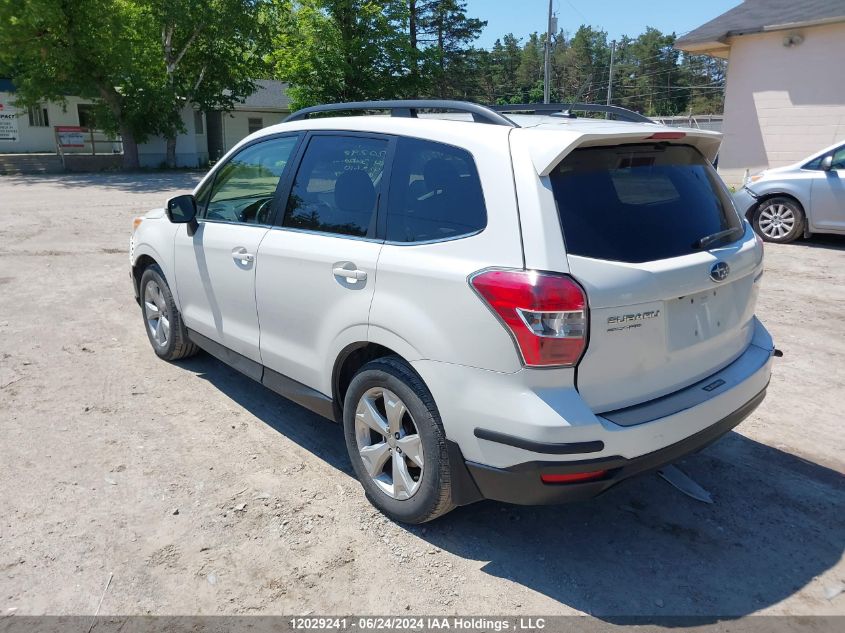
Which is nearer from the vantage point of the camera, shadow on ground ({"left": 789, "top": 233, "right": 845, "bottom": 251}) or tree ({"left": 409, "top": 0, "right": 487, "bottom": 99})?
shadow on ground ({"left": 789, "top": 233, "right": 845, "bottom": 251})

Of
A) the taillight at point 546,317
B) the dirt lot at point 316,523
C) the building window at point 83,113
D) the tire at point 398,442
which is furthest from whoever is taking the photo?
the building window at point 83,113

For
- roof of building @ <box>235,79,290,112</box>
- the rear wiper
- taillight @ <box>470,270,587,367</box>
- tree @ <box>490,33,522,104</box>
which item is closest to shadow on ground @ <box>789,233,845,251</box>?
the rear wiper

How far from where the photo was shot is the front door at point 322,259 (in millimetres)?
3422

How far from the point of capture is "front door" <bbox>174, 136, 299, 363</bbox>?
4.21m

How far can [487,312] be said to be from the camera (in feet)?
9.11

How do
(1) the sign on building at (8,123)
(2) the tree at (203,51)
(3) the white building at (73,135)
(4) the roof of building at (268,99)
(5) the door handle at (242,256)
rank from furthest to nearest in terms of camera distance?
(4) the roof of building at (268,99), (1) the sign on building at (8,123), (3) the white building at (73,135), (2) the tree at (203,51), (5) the door handle at (242,256)

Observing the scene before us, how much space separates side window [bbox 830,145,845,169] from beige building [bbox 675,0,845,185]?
17.0 ft

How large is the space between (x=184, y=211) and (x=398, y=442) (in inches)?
96.0

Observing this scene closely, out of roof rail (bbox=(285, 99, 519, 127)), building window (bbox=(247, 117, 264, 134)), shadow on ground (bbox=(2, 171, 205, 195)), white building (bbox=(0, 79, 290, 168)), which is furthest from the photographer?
building window (bbox=(247, 117, 264, 134))

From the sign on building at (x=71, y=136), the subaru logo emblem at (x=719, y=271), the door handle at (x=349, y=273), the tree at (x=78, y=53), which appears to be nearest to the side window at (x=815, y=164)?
the subaru logo emblem at (x=719, y=271)

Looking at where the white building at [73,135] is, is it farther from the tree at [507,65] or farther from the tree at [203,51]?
the tree at [507,65]

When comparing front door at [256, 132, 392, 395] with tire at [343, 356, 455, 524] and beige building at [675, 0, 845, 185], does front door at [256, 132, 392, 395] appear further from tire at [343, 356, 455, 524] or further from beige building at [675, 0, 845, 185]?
beige building at [675, 0, 845, 185]

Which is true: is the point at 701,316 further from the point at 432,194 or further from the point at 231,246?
the point at 231,246

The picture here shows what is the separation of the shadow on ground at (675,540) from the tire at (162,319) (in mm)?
1861
